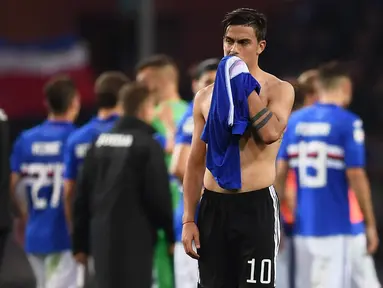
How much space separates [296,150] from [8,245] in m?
2.47

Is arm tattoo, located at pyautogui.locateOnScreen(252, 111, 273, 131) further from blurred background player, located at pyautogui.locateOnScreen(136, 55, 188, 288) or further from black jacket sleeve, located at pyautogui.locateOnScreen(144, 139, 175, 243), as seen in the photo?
blurred background player, located at pyautogui.locateOnScreen(136, 55, 188, 288)

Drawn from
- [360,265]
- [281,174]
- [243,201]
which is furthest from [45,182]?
[243,201]

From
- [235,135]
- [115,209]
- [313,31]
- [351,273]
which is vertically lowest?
[351,273]

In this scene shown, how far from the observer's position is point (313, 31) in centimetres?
1881

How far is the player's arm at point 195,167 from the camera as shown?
5.52 metres

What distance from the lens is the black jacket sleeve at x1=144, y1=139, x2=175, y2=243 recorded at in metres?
Answer: 7.46

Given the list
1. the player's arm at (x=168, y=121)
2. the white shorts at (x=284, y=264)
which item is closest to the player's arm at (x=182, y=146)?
the player's arm at (x=168, y=121)

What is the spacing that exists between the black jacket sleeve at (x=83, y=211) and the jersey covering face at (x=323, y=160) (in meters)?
1.57

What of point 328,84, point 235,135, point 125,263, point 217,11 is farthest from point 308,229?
point 217,11

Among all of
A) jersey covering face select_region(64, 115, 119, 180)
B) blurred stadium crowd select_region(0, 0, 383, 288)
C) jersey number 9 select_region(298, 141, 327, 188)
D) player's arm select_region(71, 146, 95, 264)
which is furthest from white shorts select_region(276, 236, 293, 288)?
blurred stadium crowd select_region(0, 0, 383, 288)

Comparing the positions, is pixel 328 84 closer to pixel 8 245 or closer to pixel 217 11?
pixel 8 245

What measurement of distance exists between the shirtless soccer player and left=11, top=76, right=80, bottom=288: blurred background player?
11.3ft

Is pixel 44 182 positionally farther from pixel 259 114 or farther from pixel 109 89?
pixel 259 114

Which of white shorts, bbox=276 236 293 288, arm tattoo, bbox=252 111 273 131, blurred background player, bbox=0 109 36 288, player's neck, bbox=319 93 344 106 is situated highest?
player's neck, bbox=319 93 344 106
